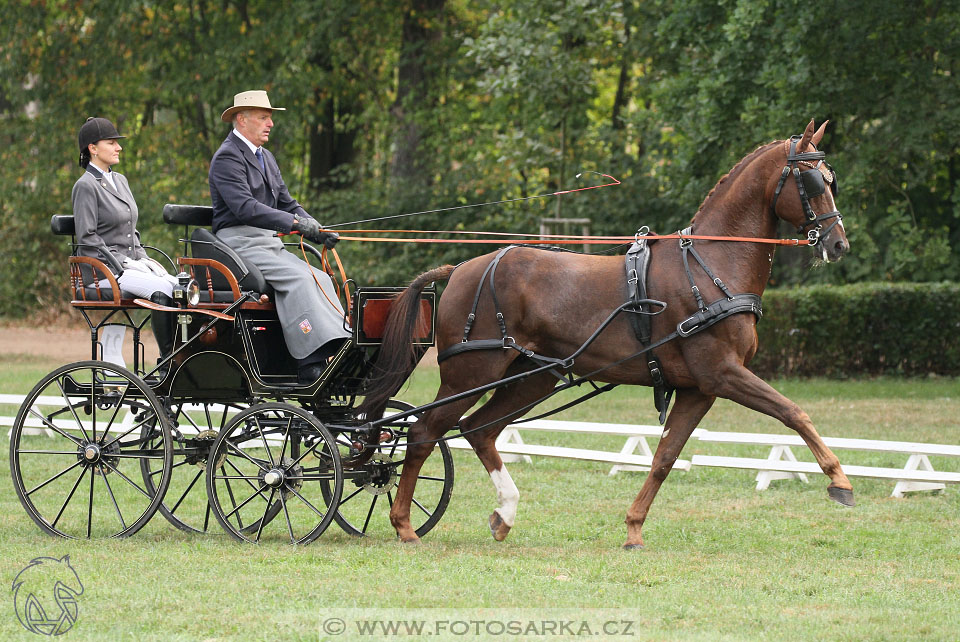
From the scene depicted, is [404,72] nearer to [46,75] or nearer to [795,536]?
[46,75]

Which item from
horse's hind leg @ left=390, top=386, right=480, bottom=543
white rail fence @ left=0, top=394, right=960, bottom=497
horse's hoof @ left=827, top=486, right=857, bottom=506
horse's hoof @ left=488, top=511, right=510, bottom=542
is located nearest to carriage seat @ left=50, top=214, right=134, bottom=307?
horse's hind leg @ left=390, top=386, right=480, bottom=543

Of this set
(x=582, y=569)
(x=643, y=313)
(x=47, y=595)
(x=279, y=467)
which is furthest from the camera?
(x=279, y=467)

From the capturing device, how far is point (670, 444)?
6.96 metres

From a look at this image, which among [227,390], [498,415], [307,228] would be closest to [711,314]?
[498,415]

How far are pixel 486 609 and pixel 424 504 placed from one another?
123 inches

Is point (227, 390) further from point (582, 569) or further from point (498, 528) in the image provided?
point (582, 569)

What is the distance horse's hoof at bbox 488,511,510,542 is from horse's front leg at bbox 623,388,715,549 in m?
0.70

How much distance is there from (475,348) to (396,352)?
0.45 metres

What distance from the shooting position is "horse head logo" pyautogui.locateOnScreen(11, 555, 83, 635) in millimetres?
5117

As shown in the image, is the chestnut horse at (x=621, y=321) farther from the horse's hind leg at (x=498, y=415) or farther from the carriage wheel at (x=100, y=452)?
the carriage wheel at (x=100, y=452)

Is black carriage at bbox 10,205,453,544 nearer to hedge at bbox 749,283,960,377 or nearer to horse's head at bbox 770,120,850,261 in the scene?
horse's head at bbox 770,120,850,261

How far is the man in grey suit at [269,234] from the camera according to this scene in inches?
275

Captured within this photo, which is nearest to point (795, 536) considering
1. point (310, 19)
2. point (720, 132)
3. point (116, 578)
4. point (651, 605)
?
point (651, 605)

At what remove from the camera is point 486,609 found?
5.27 meters
